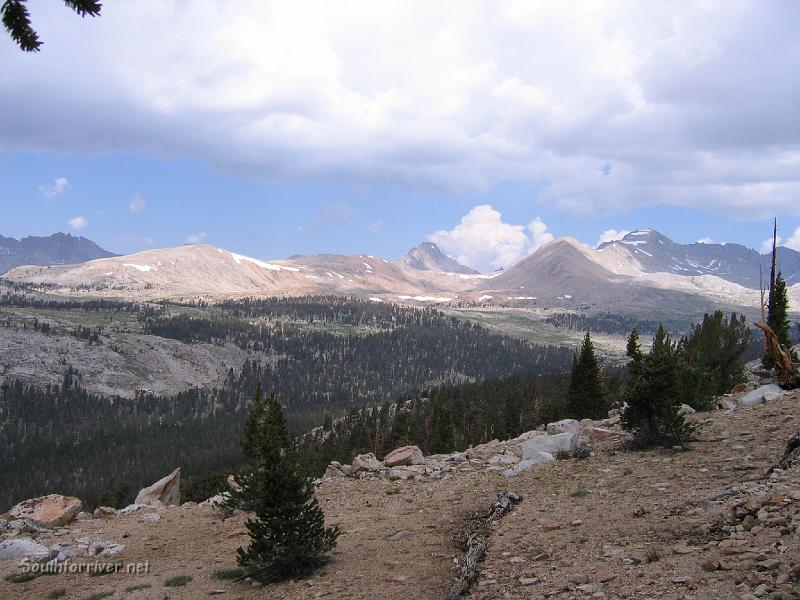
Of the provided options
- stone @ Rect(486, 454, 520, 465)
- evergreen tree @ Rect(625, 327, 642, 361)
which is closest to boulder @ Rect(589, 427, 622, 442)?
evergreen tree @ Rect(625, 327, 642, 361)

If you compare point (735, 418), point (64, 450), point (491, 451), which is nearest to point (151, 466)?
point (64, 450)

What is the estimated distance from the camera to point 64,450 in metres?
191

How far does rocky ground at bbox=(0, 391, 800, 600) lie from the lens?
12.4 metres

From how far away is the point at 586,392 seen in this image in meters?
64.2

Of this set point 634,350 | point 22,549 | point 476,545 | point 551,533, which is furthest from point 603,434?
point 22,549

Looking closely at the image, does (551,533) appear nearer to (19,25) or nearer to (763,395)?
(19,25)

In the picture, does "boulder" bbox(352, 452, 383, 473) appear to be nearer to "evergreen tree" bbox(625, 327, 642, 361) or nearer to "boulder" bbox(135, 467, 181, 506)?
"boulder" bbox(135, 467, 181, 506)

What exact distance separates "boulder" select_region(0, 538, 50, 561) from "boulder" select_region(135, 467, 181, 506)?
12795mm

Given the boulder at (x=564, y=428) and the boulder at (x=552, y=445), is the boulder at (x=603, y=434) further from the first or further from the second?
the boulder at (x=552, y=445)

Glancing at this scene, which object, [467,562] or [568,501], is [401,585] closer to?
[467,562]

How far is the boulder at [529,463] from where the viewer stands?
88.7 ft

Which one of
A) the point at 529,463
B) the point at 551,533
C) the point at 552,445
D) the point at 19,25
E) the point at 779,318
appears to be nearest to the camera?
the point at 19,25

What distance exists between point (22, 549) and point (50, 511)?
607 cm

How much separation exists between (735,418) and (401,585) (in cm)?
2237
